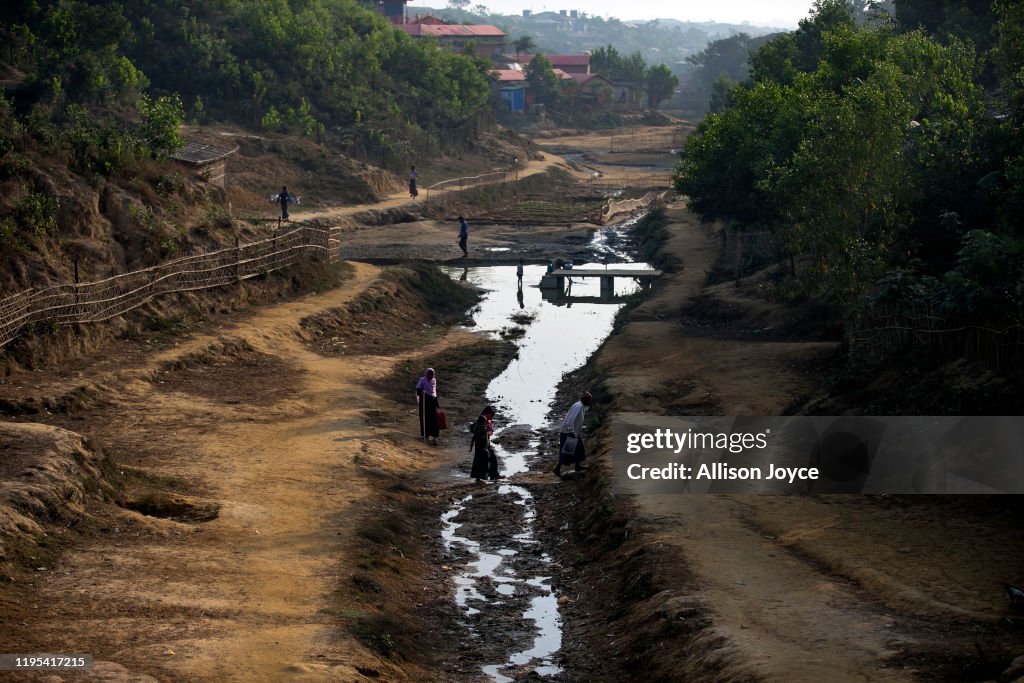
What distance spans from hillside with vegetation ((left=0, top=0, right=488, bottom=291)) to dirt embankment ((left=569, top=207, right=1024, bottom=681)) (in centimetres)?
1617

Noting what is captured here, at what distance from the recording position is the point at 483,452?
72.7ft

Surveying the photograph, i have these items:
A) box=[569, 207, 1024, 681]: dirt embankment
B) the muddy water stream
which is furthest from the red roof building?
box=[569, 207, 1024, 681]: dirt embankment

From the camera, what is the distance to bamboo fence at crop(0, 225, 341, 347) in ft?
81.2

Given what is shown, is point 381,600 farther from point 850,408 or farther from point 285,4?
point 285,4

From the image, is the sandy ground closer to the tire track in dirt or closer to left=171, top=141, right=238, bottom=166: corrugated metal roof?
the tire track in dirt

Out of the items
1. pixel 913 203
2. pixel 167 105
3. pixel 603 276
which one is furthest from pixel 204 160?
pixel 913 203

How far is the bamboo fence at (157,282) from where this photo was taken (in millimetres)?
24750

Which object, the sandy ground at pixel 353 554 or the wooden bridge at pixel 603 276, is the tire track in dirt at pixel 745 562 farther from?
the wooden bridge at pixel 603 276

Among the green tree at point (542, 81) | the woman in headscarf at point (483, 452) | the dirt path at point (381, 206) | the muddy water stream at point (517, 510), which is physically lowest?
the muddy water stream at point (517, 510)

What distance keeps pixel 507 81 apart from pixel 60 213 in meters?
97.4

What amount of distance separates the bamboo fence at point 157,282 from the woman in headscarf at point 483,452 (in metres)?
9.73

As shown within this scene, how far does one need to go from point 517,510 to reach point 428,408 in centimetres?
457

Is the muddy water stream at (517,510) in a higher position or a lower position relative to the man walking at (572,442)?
lower

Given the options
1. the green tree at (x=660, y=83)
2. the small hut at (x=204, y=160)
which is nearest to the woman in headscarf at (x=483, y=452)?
the small hut at (x=204, y=160)
